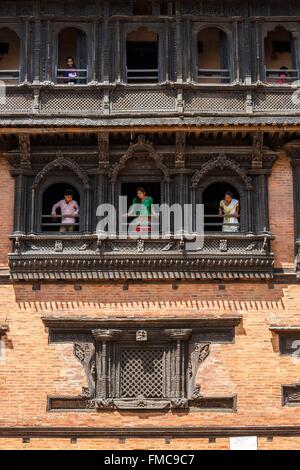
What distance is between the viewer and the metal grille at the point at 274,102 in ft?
64.8

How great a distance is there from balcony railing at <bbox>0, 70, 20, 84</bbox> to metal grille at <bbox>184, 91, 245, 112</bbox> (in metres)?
3.83

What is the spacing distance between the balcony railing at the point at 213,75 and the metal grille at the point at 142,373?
624cm

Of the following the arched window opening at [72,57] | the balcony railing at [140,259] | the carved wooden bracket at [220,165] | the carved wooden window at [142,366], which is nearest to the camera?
the carved wooden window at [142,366]

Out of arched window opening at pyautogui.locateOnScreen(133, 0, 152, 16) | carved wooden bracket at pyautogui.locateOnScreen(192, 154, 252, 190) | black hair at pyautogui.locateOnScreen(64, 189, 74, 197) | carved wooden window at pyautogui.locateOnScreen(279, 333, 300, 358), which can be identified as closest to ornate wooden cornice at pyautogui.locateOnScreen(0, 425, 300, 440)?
carved wooden window at pyautogui.locateOnScreen(279, 333, 300, 358)

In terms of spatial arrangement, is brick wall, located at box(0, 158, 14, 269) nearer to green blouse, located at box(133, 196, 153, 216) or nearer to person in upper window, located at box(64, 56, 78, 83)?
person in upper window, located at box(64, 56, 78, 83)

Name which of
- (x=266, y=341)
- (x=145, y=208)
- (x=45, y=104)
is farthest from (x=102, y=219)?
(x=266, y=341)

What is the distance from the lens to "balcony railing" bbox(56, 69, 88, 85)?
19969mm

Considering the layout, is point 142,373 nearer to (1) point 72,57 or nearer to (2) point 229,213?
(2) point 229,213

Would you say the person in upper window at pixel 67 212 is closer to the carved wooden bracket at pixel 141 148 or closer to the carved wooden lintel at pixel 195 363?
the carved wooden bracket at pixel 141 148

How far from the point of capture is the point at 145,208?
19391mm

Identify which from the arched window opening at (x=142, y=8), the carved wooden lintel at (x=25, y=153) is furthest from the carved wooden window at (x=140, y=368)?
the arched window opening at (x=142, y=8)
